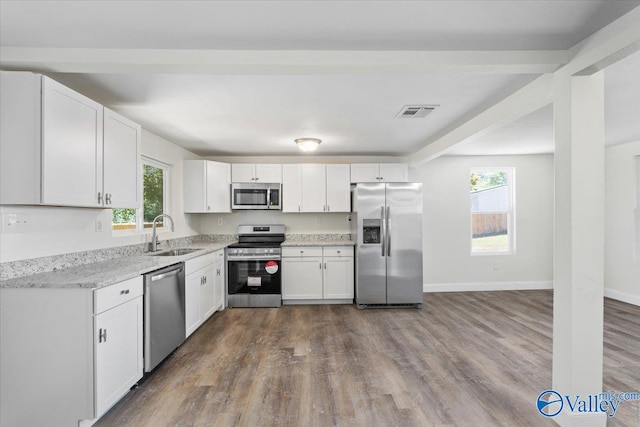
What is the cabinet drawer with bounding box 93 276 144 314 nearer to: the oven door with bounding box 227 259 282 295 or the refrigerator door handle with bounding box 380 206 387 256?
the oven door with bounding box 227 259 282 295

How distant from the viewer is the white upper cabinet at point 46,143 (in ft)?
6.48

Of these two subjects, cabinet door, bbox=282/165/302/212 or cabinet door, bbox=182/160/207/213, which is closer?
cabinet door, bbox=182/160/207/213

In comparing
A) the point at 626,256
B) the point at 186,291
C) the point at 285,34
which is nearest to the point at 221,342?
the point at 186,291

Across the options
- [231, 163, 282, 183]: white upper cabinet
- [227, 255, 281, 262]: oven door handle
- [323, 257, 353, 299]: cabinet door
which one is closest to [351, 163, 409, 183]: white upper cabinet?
[231, 163, 282, 183]: white upper cabinet

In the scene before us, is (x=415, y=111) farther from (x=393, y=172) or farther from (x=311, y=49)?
(x=393, y=172)

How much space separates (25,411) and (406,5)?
3113 mm

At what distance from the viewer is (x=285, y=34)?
1836 millimetres

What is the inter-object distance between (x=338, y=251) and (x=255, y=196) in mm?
1545

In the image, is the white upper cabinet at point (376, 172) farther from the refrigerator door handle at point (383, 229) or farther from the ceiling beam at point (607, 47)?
the ceiling beam at point (607, 47)

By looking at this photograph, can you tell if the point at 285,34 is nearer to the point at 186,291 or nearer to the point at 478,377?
the point at 186,291

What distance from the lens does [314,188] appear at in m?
5.12

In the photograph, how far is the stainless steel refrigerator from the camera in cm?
464

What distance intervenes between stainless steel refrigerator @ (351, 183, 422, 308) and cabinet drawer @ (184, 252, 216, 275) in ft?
6.55

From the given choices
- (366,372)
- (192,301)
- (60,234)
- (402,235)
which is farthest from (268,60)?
(402,235)
